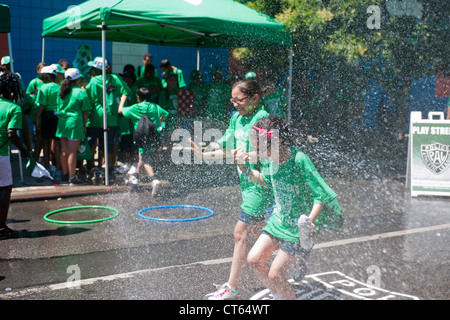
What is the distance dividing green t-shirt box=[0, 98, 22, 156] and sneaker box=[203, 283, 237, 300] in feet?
11.0

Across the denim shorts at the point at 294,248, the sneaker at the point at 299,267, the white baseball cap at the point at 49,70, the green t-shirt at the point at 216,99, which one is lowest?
the sneaker at the point at 299,267

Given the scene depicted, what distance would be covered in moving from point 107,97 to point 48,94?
109cm

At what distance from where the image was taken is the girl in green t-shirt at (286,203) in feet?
11.1

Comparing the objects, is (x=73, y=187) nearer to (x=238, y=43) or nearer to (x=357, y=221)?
(x=357, y=221)

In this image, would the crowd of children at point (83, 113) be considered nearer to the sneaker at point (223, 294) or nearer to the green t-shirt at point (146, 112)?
the green t-shirt at point (146, 112)

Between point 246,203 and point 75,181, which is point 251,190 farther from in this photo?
point 75,181

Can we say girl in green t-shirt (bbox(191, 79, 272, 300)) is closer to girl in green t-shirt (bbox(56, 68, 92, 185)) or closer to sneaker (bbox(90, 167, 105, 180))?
girl in green t-shirt (bbox(56, 68, 92, 185))

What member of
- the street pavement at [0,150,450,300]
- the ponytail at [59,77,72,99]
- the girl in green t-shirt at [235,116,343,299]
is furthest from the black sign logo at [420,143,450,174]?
the ponytail at [59,77,72,99]

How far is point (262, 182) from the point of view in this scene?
3885 mm

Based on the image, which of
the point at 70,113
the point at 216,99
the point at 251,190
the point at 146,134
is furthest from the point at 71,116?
the point at 251,190

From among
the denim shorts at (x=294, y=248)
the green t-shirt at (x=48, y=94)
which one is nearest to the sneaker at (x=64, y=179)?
the green t-shirt at (x=48, y=94)

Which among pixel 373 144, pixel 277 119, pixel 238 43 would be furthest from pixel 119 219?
pixel 373 144

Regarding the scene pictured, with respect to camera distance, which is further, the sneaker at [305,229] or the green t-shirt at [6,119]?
the green t-shirt at [6,119]

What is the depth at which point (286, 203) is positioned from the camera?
347 centimetres
